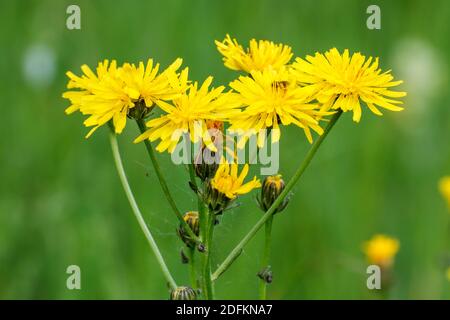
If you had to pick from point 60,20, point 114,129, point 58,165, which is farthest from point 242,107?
point 60,20

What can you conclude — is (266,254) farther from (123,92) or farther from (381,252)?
(381,252)

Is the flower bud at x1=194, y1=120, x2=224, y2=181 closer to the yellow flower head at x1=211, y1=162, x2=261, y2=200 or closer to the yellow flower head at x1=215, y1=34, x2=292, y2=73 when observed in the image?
the yellow flower head at x1=211, y1=162, x2=261, y2=200

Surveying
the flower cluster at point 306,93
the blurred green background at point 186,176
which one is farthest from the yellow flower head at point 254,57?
the blurred green background at point 186,176

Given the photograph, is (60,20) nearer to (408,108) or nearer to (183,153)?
(408,108)

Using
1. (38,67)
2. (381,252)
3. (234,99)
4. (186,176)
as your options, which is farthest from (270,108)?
(38,67)

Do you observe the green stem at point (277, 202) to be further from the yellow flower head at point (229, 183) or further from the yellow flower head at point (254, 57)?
the yellow flower head at point (254, 57)
